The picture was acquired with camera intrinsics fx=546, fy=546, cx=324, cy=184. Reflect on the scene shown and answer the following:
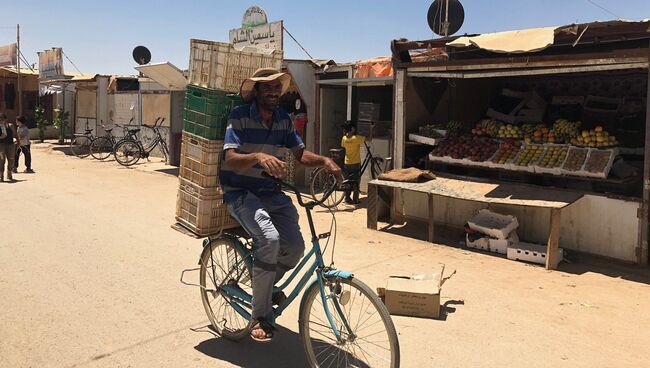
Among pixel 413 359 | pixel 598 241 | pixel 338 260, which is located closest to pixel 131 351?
pixel 413 359

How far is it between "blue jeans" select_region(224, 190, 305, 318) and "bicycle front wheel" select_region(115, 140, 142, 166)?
14.8m

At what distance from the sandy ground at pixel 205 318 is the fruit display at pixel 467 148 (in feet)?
4.55

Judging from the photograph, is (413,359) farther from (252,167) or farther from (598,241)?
(598,241)

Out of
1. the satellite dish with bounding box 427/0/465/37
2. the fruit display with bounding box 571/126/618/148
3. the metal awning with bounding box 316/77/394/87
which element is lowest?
the fruit display with bounding box 571/126/618/148

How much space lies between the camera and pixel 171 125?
17.4m

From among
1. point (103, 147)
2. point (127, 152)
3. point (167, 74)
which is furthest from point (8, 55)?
point (167, 74)

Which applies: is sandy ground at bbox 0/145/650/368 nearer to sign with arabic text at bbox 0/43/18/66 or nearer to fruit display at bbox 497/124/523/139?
fruit display at bbox 497/124/523/139

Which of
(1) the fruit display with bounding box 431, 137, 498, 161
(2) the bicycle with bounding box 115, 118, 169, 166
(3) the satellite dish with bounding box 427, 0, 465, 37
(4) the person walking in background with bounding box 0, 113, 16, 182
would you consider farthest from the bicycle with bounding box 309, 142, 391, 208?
(2) the bicycle with bounding box 115, 118, 169, 166

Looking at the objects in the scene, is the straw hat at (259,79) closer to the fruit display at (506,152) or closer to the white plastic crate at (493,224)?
the white plastic crate at (493,224)

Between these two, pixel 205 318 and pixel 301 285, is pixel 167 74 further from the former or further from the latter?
pixel 301 285

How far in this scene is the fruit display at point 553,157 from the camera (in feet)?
25.6

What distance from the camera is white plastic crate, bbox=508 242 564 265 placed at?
22.4 feet

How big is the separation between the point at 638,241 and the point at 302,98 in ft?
26.2

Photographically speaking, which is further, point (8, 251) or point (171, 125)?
point (171, 125)
